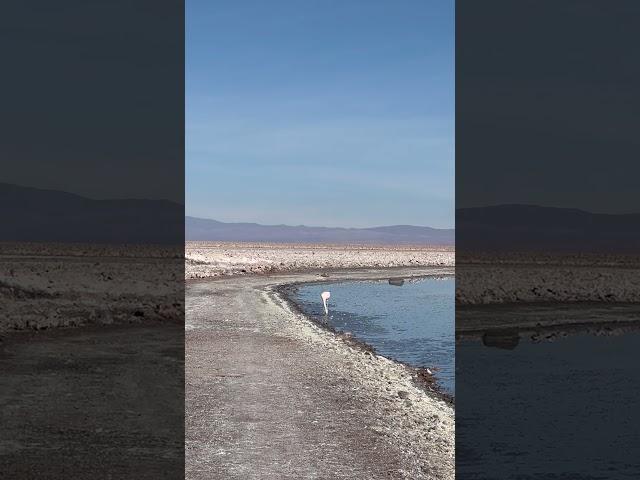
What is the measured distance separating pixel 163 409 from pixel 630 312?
2264 cm

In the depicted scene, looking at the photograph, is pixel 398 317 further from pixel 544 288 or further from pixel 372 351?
pixel 544 288

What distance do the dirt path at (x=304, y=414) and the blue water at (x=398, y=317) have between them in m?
1.41

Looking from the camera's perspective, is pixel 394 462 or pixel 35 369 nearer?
pixel 394 462

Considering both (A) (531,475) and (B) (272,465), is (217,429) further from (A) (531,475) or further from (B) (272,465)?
(A) (531,475)

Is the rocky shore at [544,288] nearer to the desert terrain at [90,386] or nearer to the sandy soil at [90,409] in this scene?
the desert terrain at [90,386]

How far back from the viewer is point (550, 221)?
14350 centimetres

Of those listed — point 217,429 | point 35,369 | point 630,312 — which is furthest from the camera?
point 630,312

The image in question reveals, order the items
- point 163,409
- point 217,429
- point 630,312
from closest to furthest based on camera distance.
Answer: point 217,429 → point 163,409 → point 630,312

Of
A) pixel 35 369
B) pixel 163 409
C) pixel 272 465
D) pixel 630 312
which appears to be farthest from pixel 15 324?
pixel 630 312

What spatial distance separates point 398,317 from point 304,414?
16.9 metres

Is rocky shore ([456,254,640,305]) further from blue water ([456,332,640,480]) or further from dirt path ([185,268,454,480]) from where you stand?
dirt path ([185,268,454,480])

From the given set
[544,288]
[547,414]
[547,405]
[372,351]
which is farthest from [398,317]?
[547,414]

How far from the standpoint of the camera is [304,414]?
10578 millimetres

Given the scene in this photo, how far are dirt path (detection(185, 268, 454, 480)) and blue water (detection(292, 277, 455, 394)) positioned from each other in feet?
4.64
